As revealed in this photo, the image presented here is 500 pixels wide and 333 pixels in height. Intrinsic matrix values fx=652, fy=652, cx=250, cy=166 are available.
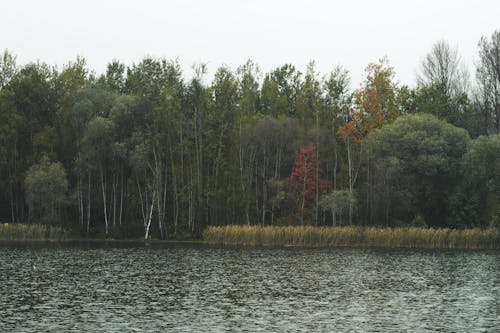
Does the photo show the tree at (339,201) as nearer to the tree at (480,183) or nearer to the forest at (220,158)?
the forest at (220,158)

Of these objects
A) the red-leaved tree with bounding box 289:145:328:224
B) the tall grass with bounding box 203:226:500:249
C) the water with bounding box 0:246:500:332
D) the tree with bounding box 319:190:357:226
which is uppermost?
the red-leaved tree with bounding box 289:145:328:224

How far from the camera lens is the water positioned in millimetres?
28547

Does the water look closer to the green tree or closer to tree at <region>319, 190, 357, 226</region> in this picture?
tree at <region>319, 190, 357, 226</region>

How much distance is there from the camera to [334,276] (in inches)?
1758

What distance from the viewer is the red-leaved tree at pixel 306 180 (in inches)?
3265

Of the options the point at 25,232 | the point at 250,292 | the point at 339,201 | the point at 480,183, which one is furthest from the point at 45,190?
the point at 480,183

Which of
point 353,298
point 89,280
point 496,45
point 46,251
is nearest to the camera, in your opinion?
point 353,298

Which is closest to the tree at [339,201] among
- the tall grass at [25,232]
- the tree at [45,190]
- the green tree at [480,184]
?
the green tree at [480,184]

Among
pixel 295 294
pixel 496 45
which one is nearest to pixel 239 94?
pixel 496 45

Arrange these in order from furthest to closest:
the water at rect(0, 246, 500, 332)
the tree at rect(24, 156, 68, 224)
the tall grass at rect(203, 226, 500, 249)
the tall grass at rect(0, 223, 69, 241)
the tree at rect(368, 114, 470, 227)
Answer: the tree at rect(24, 156, 68, 224) < the tree at rect(368, 114, 470, 227) < the tall grass at rect(0, 223, 69, 241) < the tall grass at rect(203, 226, 500, 249) < the water at rect(0, 246, 500, 332)

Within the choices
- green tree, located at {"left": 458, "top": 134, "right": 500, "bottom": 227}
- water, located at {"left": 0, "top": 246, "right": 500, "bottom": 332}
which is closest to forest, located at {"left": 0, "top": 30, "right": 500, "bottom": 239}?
green tree, located at {"left": 458, "top": 134, "right": 500, "bottom": 227}

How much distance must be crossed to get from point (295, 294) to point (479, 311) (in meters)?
10.2

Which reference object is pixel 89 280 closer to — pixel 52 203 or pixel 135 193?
pixel 52 203

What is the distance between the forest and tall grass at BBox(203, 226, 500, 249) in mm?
7567
